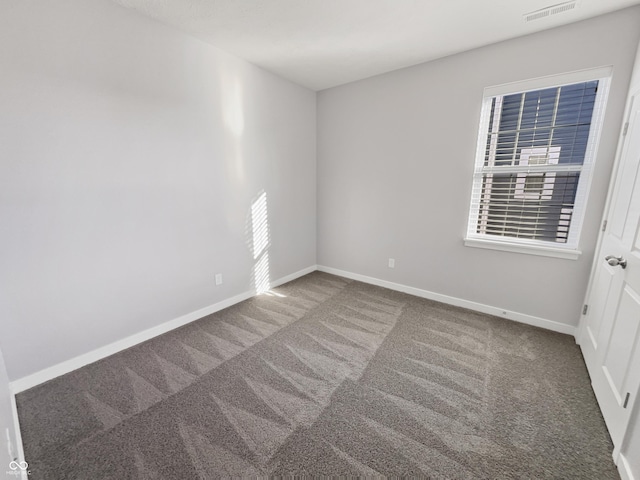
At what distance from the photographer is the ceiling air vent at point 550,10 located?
6.21ft

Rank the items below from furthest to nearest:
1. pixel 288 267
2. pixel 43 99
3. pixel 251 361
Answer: pixel 288 267
pixel 251 361
pixel 43 99

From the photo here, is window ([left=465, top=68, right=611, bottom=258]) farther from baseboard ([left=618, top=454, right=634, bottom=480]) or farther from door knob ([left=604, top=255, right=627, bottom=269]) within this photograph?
baseboard ([left=618, top=454, right=634, bottom=480])

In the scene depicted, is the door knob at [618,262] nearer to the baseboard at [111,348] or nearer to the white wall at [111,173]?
the white wall at [111,173]

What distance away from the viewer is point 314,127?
3.79 metres

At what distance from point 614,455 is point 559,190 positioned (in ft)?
6.44

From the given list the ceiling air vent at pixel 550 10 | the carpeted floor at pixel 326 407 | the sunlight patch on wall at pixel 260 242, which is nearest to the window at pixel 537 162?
the ceiling air vent at pixel 550 10

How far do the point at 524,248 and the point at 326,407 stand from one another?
227 centimetres

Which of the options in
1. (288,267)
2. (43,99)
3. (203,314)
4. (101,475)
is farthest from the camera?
(288,267)

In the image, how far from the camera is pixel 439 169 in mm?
2902

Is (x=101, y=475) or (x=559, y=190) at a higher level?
(x=559, y=190)

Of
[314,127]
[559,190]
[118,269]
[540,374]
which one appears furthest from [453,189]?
[118,269]

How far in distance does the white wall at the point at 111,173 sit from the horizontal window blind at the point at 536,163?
2.45 meters

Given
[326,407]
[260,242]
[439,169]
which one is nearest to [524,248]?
[439,169]

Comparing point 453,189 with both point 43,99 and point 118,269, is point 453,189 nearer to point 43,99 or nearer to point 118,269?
point 118,269
